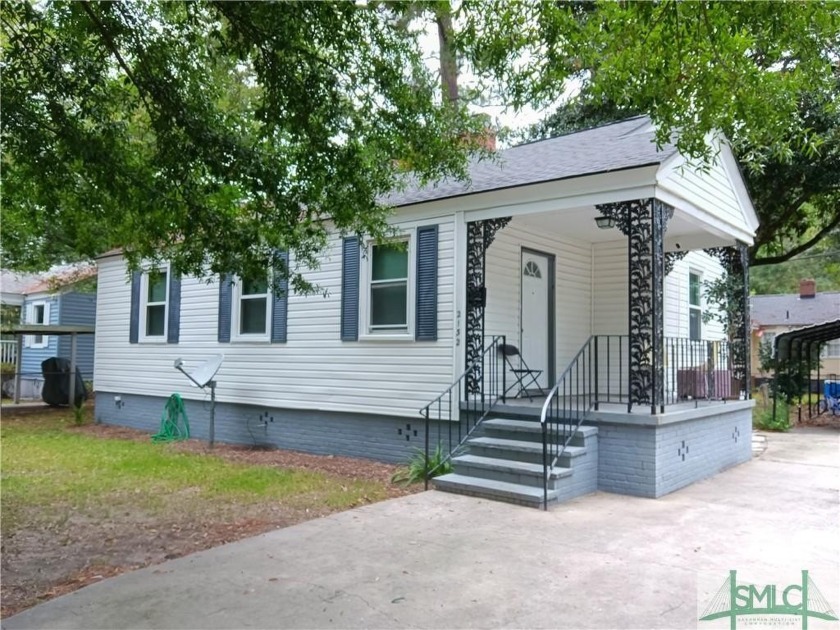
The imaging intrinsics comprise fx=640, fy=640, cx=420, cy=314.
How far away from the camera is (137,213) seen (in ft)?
19.1

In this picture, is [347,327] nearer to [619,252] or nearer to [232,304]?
[232,304]

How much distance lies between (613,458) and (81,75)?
6.02 metres

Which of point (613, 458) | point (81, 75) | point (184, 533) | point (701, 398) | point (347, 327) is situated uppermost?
point (81, 75)

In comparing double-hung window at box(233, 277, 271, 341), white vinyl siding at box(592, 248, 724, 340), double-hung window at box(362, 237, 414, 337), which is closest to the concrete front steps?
double-hung window at box(362, 237, 414, 337)

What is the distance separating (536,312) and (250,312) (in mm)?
4759

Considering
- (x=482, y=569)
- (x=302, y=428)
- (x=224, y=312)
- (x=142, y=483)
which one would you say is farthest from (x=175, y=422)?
(x=482, y=569)

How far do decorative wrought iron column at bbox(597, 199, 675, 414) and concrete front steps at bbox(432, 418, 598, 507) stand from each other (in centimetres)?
72

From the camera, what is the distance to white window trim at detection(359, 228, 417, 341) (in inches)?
329

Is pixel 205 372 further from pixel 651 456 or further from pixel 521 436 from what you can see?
pixel 651 456

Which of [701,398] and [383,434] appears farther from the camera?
[383,434]

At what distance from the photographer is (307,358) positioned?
31.6 feet

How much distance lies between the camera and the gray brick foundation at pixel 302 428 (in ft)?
28.1

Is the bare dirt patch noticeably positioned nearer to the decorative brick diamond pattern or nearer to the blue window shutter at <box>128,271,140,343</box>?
the decorative brick diamond pattern

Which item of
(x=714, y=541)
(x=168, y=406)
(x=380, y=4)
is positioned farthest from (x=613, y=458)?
(x=168, y=406)
